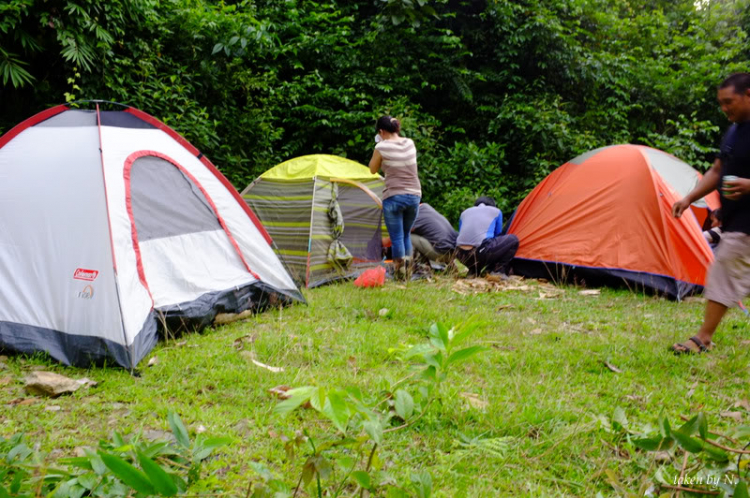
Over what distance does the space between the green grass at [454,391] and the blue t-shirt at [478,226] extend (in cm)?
199

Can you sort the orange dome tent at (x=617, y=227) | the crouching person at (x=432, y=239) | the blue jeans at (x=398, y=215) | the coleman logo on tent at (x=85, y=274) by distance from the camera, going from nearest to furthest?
the coleman logo on tent at (x=85, y=274) → the orange dome tent at (x=617, y=227) → the blue jeans at (x=398, y=215) → the crouching person at (x=432, y=239)

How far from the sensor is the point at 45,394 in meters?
2.59

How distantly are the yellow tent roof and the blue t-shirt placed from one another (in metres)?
1.29

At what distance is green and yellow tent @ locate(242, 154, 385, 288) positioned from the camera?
5625 mm

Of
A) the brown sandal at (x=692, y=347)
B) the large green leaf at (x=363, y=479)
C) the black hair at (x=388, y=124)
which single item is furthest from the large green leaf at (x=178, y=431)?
the black hair at (x=388, y=124)

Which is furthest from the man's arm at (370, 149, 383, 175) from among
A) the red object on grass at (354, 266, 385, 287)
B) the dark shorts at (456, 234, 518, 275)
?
the dark shorts at (456, 234, 518, 275)

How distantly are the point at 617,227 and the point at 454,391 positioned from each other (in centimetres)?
381

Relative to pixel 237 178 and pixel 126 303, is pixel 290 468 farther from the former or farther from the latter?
pixel 237 178

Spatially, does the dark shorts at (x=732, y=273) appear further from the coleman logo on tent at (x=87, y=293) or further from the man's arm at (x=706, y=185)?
the coleman logo on tent at (x=87, y=293)

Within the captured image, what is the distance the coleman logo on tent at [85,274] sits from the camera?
3.19 m

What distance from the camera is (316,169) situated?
5.80m

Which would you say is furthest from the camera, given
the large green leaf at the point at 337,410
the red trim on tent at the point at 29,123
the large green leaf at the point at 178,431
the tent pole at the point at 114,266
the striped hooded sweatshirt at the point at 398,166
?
the striped hooded sweatshirt at the point at 398,166

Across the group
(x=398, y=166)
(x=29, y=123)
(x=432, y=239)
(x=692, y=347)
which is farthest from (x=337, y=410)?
(x=432, y=239)

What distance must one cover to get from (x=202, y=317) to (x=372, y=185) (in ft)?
10.8
